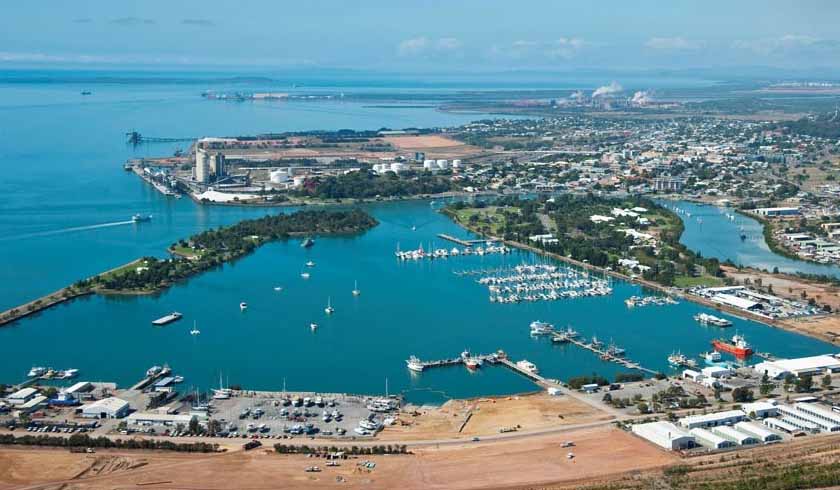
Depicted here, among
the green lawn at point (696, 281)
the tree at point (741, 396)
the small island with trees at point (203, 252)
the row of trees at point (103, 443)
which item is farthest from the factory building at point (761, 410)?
the small island with trees at point (203, 252)

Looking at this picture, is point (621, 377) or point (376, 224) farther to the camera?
point (376, 224)

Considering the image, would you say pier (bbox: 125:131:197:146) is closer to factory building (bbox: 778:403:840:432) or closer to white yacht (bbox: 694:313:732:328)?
white yacht (bbox: 694:313:732:328)

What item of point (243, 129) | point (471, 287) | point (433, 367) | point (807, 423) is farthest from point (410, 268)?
point (243, 129)

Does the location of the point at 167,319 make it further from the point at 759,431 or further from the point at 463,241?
the point at 759,431

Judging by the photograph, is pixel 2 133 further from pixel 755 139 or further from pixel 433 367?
pixel 433 367

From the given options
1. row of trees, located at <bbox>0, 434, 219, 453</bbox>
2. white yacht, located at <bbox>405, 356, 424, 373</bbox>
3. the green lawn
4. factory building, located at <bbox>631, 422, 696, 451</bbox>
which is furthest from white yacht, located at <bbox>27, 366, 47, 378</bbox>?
the green lawn

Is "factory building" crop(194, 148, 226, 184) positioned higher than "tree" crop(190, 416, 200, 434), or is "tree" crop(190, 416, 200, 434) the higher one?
"factory building" crop(194, 148, 226, 184)
